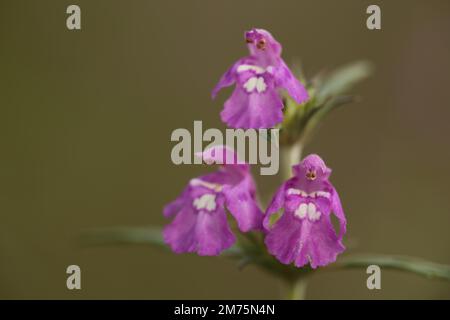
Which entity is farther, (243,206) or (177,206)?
(177,206)

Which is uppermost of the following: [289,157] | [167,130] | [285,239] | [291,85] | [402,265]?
[167,130]

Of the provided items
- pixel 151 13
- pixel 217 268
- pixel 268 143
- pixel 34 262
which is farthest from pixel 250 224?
pixel 151 13

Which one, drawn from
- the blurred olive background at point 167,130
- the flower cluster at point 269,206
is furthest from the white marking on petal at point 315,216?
the blurred olive background at point 167,130

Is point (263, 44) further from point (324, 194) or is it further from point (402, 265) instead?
point (402, 265)

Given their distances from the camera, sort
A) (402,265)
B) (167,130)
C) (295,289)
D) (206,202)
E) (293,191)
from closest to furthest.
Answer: (293,191), (206,202), (402,265), (295,289), (167,130)

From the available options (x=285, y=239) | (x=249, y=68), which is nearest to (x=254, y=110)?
(x=249, y=68)

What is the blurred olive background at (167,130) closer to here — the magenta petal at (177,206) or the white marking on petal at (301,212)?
the magenta petal at (177,206)

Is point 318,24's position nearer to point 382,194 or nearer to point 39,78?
point 382,194
